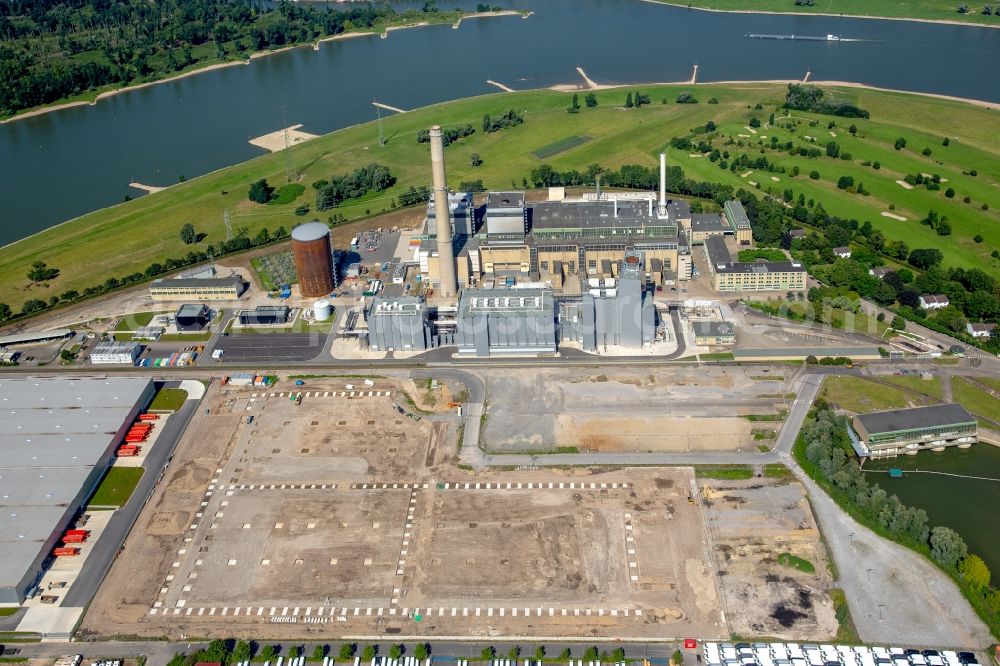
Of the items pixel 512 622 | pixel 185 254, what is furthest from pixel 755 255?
pixel 185 254

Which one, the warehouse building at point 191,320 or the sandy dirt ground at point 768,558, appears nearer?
the sandy dirt ground at point 768,558

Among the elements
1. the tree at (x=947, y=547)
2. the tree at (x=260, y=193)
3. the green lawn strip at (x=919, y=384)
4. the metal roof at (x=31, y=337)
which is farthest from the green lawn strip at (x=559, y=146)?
the tree at (x=947, y=547)

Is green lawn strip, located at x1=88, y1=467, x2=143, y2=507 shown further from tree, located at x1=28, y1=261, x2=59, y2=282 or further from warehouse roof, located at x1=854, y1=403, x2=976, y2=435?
warehouse roof, located at x1=854, y1=403, x2=976, y2=435

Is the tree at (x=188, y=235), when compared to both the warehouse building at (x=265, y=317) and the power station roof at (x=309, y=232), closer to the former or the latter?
the power station roof at (x=309, y=232)

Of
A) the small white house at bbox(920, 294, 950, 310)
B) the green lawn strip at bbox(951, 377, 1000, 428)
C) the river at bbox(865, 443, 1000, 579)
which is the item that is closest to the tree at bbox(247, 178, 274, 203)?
the small white house at bbox(920, 294, 950, 310)

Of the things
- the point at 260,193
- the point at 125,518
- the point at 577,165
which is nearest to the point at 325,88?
the point at 260,193
